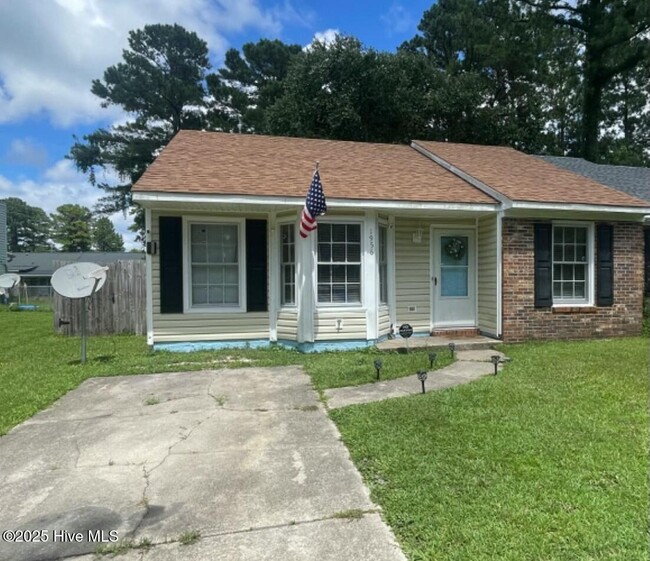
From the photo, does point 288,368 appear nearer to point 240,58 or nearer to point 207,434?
point 207,434

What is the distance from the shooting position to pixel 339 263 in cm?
793

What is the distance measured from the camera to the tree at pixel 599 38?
16812 mm

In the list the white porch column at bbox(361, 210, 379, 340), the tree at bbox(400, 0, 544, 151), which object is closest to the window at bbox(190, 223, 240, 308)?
the white porch column at bbox(361, 210, 379, 340)

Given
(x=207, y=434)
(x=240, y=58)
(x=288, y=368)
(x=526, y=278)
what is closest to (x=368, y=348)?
(x=288, y=368)

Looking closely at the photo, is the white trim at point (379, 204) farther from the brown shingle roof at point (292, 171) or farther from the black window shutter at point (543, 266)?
the black window shutter at point (543, 266)

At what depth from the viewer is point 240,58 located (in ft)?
83.1

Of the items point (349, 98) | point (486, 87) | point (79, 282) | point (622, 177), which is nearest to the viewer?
point (79, 282)

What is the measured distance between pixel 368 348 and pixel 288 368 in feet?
5.82

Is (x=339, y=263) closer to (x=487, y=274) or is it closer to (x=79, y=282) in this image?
(x=487, y=274)

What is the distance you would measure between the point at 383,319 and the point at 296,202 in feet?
Result: 9.03

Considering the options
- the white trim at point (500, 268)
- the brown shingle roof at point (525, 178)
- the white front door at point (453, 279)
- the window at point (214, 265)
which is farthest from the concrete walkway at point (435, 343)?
the window at point (214, 265)

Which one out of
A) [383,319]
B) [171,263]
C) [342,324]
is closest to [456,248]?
[383,319]

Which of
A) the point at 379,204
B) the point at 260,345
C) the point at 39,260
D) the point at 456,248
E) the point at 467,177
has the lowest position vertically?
the point at 260,345

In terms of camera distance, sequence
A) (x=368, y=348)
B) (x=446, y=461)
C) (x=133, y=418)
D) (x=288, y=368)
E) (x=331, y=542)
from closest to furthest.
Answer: (x=331, y=542)
(x=446, y=461)
(x=133, y=418)
(x=288, y=368)
(x=368, y=348)
